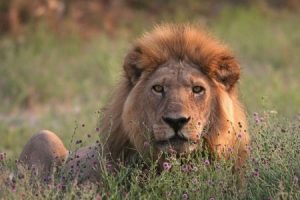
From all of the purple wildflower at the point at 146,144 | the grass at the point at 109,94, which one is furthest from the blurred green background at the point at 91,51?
the purple wildflower at the point at 146,144

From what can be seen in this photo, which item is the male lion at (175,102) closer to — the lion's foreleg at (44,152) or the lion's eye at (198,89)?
the lion's eye at (198,89)

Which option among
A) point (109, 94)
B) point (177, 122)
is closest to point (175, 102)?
point (177, 122)

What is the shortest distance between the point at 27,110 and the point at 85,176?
5.86 meters

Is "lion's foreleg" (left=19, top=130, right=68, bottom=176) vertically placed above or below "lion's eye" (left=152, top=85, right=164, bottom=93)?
below

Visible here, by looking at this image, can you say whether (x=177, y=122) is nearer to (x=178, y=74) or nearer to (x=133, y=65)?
(x=178, y=74)

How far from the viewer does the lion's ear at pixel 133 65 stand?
6.28m

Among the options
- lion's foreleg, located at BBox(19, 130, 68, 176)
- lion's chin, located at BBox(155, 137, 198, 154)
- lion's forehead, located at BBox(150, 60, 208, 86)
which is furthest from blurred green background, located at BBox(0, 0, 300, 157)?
lion's chin, located at BBox(155, 137, 198, 154)

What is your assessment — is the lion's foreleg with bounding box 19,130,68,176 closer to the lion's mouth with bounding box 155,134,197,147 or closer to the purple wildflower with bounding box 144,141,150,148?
the purple wildflower with bounding box 144,141,150,148

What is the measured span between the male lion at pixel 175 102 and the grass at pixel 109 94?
5.9 inches

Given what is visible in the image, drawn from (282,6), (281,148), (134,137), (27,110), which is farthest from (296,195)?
(282,6)

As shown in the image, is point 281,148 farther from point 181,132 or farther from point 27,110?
point 27,110

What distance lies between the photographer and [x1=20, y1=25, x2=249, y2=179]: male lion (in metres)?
5.86

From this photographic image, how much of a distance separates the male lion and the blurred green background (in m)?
3.29

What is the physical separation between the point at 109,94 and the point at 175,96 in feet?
4.48
